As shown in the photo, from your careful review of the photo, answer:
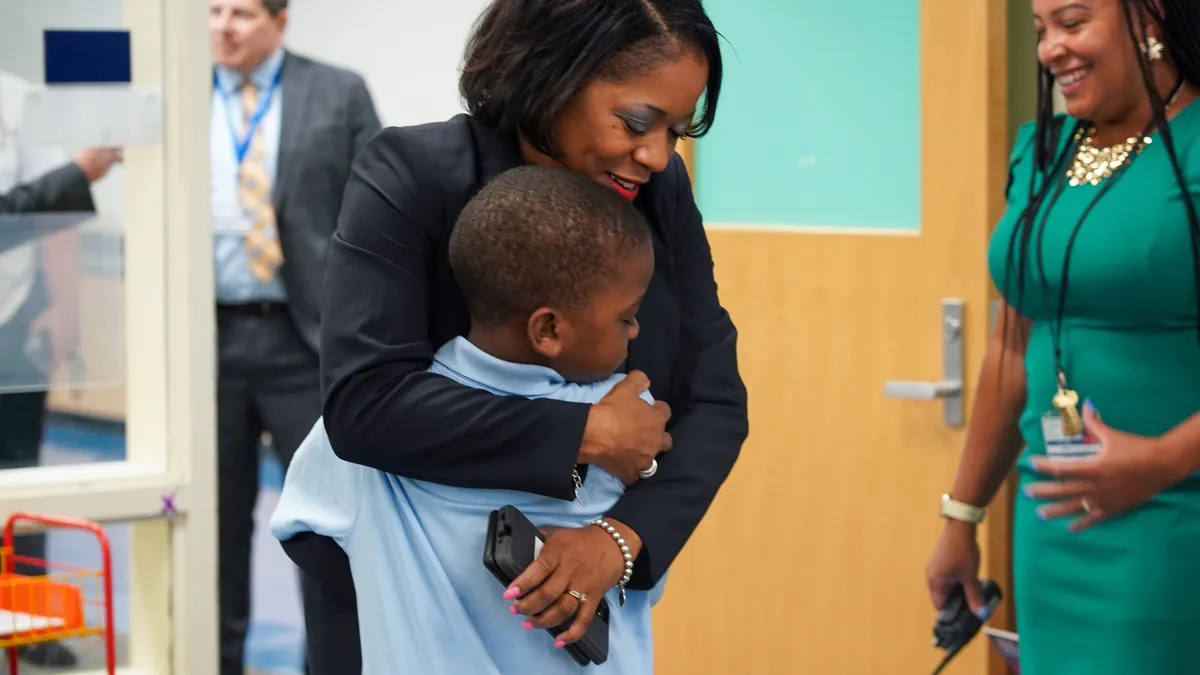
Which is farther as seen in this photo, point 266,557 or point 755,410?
point 266,557

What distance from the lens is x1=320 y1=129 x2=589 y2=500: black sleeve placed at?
124cm

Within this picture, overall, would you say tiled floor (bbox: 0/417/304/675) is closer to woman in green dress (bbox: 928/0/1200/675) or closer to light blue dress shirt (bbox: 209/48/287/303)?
light blue dress shirt (bbox: 209/48/287/303)

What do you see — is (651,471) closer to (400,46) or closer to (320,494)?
(320,494)

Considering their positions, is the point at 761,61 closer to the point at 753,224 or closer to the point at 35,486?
the point at 753,224

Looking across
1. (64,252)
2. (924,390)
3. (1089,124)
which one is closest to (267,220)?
(64,252)

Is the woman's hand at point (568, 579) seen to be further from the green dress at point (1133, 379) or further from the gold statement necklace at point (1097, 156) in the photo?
the gold statement necklace at point (1097, 156)

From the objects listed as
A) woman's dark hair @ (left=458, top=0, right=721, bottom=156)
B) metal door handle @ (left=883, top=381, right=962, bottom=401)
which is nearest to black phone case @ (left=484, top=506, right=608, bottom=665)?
woman's dark hair @ (left=458, top=0, right=721, bottom=156)

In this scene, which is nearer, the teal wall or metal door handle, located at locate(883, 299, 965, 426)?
metal door handle, located at locate(883, 299, 965, 426)

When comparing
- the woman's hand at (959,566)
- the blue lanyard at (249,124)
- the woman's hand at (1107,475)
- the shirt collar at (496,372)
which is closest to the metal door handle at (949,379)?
the woman's hand at (959,566)

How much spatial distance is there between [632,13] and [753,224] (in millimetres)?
1947

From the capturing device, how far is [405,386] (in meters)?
1.25

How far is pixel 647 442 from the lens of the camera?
1292 millimetres

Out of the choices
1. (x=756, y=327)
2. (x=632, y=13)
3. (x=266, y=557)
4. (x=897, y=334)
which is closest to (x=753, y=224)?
(x=756, y=327)

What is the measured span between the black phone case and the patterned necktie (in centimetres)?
247
